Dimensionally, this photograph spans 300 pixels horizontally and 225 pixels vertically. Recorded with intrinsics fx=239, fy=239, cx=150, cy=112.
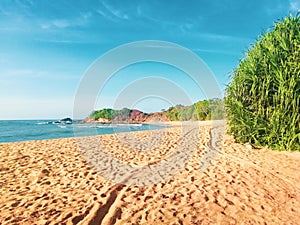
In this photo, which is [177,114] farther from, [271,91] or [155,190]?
[155,190]

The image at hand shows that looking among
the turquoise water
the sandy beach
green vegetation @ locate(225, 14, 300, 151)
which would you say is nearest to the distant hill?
the turquoise water

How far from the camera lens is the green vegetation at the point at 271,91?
7719 millimetres

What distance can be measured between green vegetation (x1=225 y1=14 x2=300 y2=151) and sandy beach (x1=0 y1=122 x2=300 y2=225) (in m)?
0.89

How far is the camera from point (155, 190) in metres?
4.82

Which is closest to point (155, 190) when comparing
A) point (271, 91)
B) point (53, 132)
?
point (271, 91)

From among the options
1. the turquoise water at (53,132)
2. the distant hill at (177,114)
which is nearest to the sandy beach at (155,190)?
the turquoise water at (53,132)

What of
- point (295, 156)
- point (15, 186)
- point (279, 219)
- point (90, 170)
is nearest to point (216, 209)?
point (279, 219)

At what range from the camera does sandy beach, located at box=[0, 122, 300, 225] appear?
3662 mm

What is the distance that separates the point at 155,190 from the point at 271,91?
608cm

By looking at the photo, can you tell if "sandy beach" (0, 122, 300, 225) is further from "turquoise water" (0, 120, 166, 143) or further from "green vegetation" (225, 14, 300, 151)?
"turquoise water" (0, 120, 166, 143)

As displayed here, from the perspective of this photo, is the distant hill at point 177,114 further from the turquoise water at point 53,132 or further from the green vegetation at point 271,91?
the green vegetation at point 271,91

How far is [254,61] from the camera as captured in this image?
8906 millimetres

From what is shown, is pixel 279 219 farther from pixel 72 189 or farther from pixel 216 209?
pixel 72 189

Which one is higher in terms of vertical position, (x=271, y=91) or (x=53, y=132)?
(x=271, y=91)
